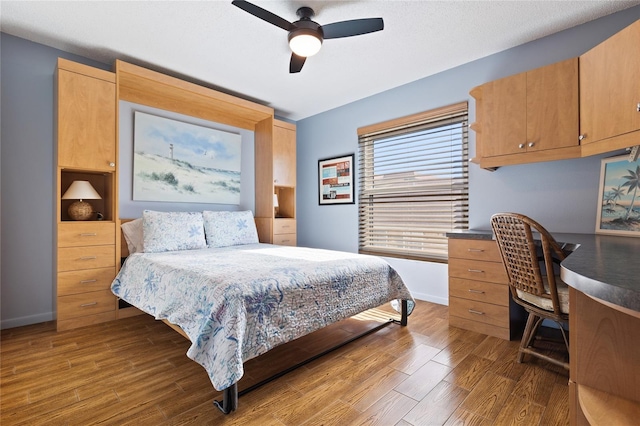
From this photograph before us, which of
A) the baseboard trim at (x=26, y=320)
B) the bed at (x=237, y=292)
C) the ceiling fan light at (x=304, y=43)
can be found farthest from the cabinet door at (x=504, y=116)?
the baseboard trim at (x=26, y=320)

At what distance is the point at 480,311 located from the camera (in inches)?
98.3

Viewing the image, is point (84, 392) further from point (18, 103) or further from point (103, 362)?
point (18, 103)

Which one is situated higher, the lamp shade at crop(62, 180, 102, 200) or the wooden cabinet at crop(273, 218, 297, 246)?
the lamp shade at crop(62, 180, 102, 200)

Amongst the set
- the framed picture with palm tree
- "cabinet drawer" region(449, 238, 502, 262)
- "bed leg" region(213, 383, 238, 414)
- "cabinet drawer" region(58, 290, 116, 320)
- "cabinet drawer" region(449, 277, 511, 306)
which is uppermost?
the framed picture with palm tree

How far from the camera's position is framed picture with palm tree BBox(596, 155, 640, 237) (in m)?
2.12

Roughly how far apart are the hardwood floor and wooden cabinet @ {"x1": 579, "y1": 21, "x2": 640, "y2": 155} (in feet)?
4.98

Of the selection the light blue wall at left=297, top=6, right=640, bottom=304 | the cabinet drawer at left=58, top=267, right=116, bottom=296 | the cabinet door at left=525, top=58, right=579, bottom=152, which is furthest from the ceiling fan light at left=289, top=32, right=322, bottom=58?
the cabinet drawer at left=58, top=267, right=116, bottom=296

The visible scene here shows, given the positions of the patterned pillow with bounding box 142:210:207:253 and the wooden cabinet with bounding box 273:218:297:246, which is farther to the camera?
the wooden cabinet with bounding box 273:218:297:246

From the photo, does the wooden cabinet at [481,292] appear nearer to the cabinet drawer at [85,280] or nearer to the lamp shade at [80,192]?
the cabinet drawer at [85,280]

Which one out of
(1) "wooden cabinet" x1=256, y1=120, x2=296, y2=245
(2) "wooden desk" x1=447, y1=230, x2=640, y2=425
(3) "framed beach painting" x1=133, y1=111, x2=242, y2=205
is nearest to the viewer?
(2) "wooden desk" x1=447, y1=230, x2=640, y2=425

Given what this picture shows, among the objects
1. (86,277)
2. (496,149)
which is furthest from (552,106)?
(86,277)

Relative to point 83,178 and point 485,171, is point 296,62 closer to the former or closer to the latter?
point 485,171

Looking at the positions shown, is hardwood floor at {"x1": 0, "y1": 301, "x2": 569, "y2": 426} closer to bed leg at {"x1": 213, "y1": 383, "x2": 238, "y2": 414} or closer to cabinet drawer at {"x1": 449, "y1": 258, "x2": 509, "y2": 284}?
bed leg at {"x1": 213, "y1": 383, "x2": 238, "y2": 414}

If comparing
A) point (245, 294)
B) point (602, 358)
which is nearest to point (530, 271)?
point (602, 358)
